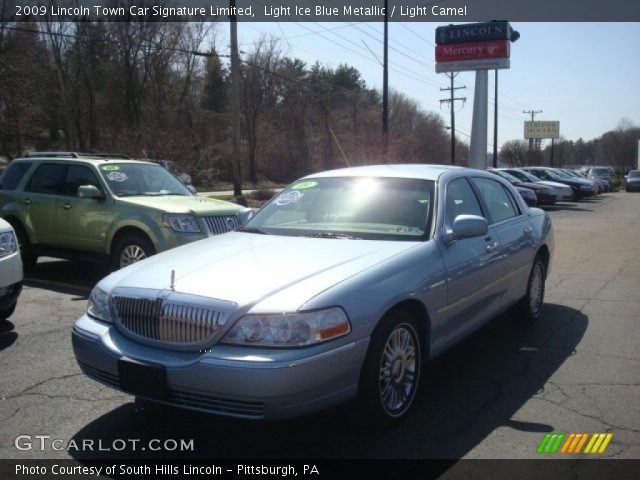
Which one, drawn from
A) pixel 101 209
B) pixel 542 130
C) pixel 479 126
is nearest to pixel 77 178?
pixel 101 209

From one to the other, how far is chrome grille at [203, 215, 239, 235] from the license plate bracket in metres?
4.59

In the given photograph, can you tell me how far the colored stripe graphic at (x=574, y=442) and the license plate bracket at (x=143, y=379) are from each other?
2.15 metres

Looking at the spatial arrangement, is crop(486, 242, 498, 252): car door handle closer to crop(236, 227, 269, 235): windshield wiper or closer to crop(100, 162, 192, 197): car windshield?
crop(236, 227, 269, 235): windshield wiper

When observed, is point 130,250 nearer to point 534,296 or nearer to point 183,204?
point 183,204

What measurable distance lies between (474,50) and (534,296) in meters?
36.8

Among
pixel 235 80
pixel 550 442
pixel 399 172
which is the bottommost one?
pixel 550 442

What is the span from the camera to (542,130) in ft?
286

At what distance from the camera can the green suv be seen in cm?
768

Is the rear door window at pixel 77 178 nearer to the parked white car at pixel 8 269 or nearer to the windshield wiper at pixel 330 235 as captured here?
the parked white car at pixel 8 269

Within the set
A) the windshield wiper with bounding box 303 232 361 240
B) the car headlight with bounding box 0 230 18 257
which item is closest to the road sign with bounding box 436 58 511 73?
the car headlight with bounding box 0 230 18 257

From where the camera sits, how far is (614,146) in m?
105

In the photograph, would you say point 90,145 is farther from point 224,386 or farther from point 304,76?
point 224,386

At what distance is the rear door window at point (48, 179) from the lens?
28.5ft

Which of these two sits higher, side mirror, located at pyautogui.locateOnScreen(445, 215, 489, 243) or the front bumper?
side mirror, located at pyautogui.locateOnScreen(445, 215, 489, 243)
